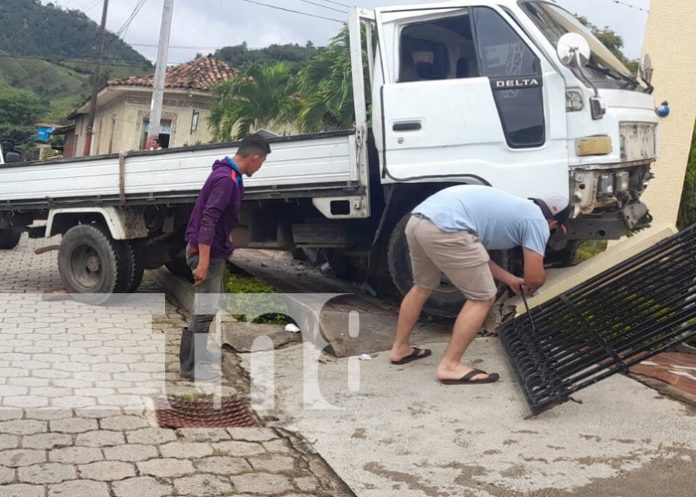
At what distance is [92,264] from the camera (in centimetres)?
736

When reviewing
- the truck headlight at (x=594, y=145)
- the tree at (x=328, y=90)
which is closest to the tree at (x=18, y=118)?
the tree at (x=328, y=90)

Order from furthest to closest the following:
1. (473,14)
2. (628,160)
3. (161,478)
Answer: (473,14) < (628,160) < (161,478)

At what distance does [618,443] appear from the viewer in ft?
11.8

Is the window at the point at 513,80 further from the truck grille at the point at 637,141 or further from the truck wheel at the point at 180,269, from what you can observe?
the truck wheel at the point at 180,269

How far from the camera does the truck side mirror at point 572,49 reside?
5.05 meters

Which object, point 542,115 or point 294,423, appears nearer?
point 294,423

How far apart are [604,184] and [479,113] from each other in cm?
99

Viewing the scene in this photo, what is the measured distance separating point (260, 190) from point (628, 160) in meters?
2.78

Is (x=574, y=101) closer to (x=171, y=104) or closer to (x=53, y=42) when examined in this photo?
(x=171, y=104)

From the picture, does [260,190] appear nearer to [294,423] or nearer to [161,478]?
[294,423]

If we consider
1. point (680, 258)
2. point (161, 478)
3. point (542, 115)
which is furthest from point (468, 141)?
point (161, 478)

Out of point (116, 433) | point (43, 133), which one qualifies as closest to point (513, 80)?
point (116, 433)

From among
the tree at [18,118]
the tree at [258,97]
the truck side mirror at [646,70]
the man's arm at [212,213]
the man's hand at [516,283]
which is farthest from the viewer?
the tree at [18,118]

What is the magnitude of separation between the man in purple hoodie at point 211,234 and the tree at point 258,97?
1170 cm
